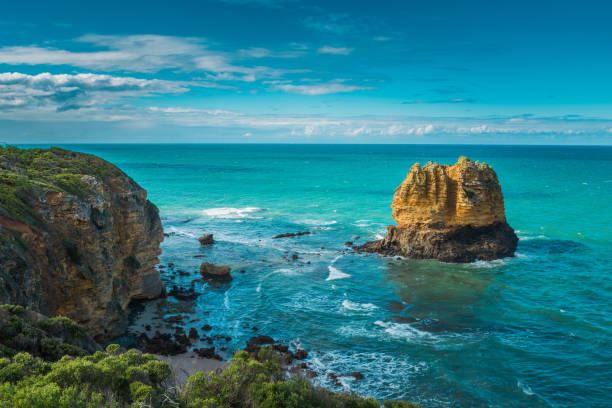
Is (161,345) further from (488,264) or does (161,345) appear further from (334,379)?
(488,264)

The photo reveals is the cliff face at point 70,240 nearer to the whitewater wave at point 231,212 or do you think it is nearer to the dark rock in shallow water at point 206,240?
the dark rock in shallow water at point 206,240

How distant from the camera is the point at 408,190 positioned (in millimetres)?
44531

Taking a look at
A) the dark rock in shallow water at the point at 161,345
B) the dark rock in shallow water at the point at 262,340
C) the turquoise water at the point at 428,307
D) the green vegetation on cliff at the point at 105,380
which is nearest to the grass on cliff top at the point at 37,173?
the green vegetation on cliff at the point at 105,380

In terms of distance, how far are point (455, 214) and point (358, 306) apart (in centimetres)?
1800

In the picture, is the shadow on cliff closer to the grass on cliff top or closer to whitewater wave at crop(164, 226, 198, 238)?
whitewater wave at crop(164, 226, 198, 238)

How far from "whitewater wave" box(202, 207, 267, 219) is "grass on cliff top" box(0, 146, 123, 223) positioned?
36378 mm

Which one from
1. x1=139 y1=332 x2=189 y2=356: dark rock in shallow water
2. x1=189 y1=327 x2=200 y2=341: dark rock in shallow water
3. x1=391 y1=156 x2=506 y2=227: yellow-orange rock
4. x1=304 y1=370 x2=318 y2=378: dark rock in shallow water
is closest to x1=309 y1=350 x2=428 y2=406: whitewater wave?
x1=304 y1=370 x2=318 y2=378: dark rock in shallow water

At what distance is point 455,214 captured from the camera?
4431cm

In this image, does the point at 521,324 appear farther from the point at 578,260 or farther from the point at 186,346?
the point at 186,346

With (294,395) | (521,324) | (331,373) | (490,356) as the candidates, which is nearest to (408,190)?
(521,324)

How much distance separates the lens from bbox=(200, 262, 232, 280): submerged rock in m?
39.0

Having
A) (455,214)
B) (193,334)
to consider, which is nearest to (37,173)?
(193,334)

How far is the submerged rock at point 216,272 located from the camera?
39.0 meters

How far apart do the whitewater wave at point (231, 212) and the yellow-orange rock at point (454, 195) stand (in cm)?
3053
